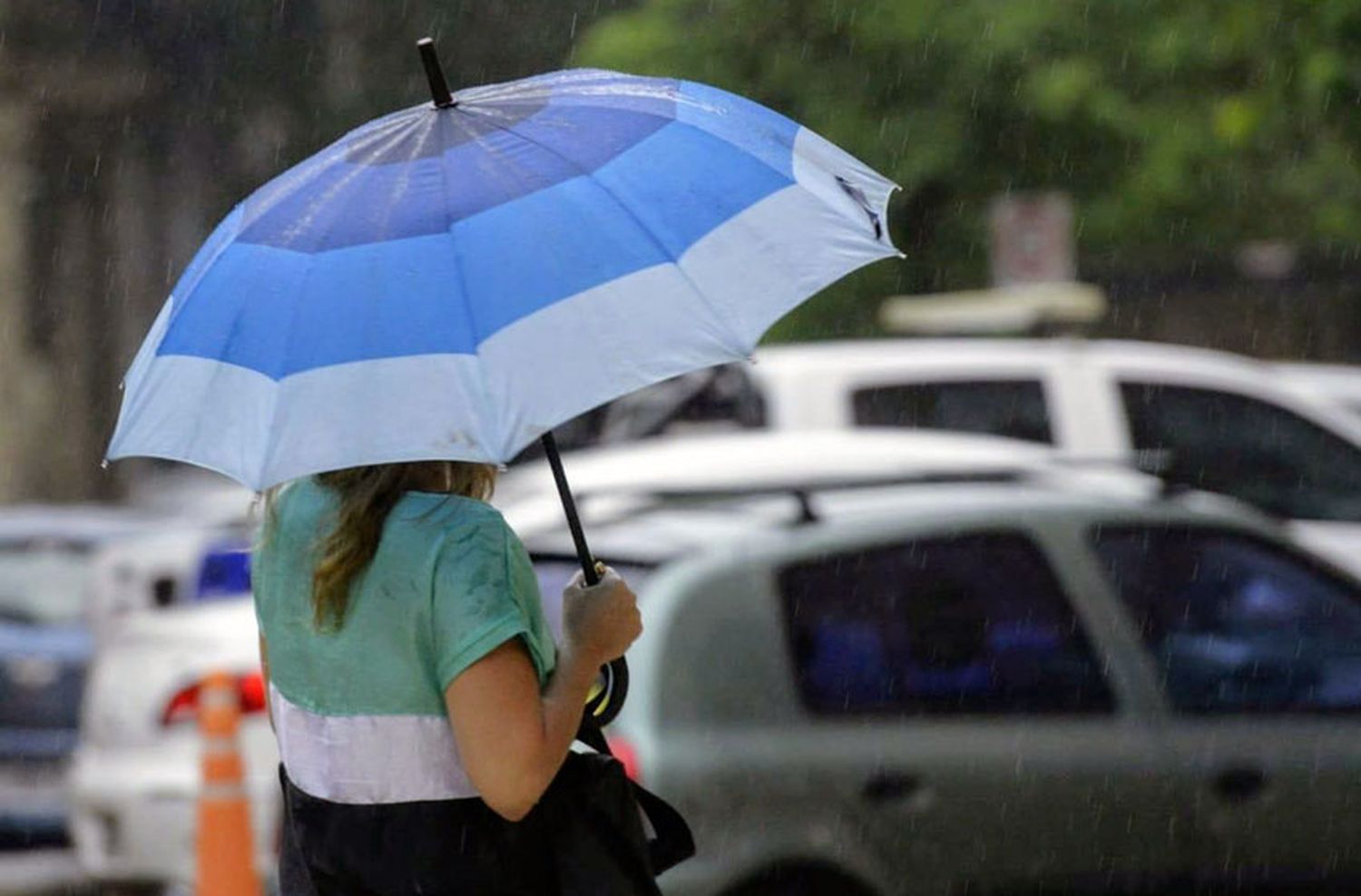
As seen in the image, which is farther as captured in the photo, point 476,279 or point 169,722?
point 169,722

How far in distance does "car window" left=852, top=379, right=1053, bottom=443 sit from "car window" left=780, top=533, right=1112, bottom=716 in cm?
450

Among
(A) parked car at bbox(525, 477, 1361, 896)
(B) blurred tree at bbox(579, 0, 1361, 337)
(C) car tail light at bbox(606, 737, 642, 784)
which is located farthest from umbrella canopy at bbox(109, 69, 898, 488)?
(B) blurred tree at bbox(579, 0, 1361, 337)

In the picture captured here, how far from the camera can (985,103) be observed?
2019 centimetres

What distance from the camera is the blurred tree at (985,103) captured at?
19.4 m

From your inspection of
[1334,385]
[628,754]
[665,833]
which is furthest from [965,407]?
[665,833]

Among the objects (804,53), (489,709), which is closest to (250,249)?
(489,709)

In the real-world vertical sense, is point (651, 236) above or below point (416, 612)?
above

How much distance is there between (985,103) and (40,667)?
11.0 m

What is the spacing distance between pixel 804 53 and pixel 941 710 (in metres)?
14.6

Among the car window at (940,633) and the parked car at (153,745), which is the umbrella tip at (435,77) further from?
the parked car at (153,745)

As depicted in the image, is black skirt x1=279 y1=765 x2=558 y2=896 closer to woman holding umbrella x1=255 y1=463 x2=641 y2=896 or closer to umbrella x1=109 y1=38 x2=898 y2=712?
woman holding umbrella x1=255 y1=463 x2=641 y2=896

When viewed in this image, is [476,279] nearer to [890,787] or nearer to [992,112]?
[890,787]

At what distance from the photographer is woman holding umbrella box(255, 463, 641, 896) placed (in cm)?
311

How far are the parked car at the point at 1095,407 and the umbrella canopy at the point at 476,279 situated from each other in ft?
23.1
